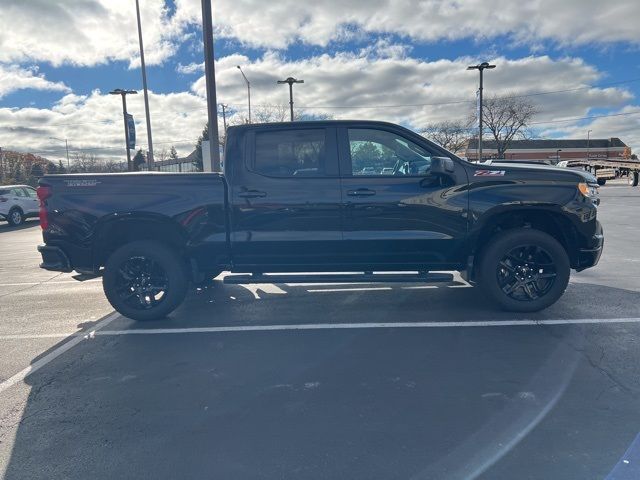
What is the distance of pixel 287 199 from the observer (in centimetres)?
505

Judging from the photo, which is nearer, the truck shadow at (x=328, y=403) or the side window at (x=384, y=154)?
the truck shadow at (x=328, y=403)

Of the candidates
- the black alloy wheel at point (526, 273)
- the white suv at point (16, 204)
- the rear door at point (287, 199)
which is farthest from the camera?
the white suv at point (16, 204)

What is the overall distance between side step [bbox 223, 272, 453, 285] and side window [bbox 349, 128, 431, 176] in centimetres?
111

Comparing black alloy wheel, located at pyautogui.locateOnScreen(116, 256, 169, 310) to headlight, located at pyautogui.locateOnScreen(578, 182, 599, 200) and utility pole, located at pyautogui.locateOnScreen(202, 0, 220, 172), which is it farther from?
utility pole, located at pyautogui.locateOnScreen(202, 0, 220, 172)

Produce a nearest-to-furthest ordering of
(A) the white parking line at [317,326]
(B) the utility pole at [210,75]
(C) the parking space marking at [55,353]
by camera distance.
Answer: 1. (C) the parking space marking at [55,353]
2. (A) the white parking line at [317,326]
3. (B) the utility pole at [210,75]

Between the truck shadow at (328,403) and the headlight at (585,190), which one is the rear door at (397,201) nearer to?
the truck shadow at (328,403)

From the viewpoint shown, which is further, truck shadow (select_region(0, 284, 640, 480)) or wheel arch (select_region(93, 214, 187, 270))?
wheel arch (select_region(93, 214, 187, 270))

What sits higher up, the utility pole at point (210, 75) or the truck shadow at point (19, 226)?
the utility pole at point (210, 75)

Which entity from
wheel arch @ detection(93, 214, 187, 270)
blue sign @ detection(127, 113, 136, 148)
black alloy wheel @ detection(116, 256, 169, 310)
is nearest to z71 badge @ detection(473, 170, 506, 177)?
wheel arch @ detection(93, 214, 187, 270)

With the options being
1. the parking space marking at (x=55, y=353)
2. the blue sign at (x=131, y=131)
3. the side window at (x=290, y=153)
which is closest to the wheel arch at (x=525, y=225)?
the side window at (x=290, y=153)

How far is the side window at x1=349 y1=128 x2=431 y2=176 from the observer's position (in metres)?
5.12

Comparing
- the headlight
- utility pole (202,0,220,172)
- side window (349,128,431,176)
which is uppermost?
utility pole (202,0,220,172)

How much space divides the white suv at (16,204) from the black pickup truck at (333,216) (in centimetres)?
1669

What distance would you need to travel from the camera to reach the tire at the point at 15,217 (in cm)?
1944
